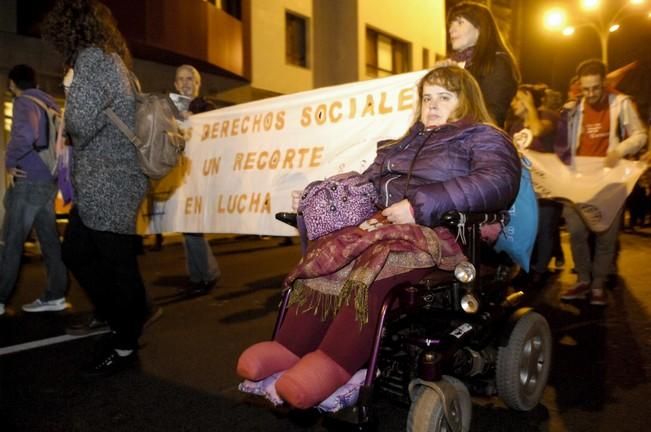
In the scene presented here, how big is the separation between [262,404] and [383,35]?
70.4 ft

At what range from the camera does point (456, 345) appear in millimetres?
2275

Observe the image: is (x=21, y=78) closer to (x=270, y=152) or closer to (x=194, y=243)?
(x=194, y=243)

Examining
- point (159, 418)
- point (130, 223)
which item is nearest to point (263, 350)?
point (159, 418)

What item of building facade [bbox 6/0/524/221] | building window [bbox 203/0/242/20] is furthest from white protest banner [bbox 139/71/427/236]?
building window [bbox 203/0/242/20]

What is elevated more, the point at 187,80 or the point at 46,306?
the point at 187,80

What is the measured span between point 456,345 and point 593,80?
13.0 ft

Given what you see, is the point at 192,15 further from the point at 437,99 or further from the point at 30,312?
the point at 437,99

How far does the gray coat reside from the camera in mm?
3271

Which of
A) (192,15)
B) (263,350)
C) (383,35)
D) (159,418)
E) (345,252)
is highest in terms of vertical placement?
(383,35)

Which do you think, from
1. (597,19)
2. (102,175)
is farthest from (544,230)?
(597,19)

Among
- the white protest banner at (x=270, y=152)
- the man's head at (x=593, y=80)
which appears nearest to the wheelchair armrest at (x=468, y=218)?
the white protest banner at (x=270, y=152)

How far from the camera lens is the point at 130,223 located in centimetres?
351

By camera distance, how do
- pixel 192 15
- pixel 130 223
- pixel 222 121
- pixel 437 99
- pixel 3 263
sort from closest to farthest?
pixel 437 99 → pixel 130 223 → pixel 3 263 → pixel 222 121 → pixel 192 15

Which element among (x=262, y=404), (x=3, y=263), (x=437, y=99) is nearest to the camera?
(x=262, y=404)
